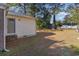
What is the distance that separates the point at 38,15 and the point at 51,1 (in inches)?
13.0

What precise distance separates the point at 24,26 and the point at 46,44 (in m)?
0.49

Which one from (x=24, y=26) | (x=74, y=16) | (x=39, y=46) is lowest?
(x=39, y=46)

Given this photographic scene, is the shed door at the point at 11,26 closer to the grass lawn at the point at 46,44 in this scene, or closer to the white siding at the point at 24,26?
the white siding at the point at 24,26

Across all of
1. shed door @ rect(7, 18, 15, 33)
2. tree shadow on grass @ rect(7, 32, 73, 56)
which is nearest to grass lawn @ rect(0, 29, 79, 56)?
tree shadow on grass @ rect(7, 32, 73, 56)

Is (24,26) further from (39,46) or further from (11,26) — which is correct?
(39,46)

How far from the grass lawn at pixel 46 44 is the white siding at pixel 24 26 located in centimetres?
9

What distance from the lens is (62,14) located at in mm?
6801

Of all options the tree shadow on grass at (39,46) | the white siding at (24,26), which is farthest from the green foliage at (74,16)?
the white siding at (24,26)

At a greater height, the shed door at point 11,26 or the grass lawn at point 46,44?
the shed door at point 11,26

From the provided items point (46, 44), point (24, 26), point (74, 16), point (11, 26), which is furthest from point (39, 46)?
point (74, 16)

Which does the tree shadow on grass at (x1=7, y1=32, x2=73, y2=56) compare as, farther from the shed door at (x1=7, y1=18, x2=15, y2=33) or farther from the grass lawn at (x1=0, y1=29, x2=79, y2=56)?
the shed door at (x1=7, y1=18, x2=15, y2=33)

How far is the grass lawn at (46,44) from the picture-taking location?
22.3ft

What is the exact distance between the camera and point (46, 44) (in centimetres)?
685

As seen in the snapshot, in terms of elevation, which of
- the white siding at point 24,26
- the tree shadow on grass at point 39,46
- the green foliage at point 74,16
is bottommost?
the tree shadow on grass at point 39,46
